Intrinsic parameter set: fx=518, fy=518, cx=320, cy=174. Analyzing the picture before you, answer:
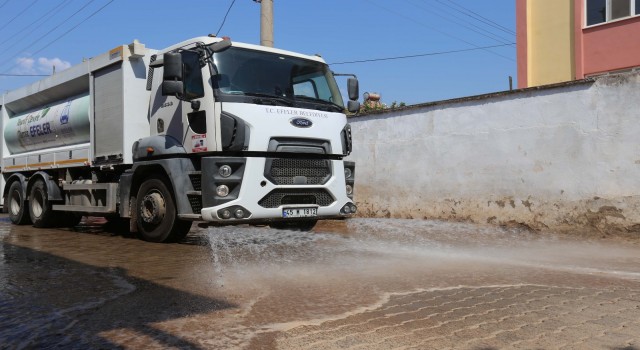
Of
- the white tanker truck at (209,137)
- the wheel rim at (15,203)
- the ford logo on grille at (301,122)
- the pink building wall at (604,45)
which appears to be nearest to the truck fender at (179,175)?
the white tanker truck at (209,137)

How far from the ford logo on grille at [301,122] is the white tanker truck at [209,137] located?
2 cm

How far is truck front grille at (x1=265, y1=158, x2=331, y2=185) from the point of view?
703 centimetres

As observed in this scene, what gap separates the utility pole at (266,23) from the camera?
492 inches

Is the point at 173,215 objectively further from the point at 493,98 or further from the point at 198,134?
the point at 493,98

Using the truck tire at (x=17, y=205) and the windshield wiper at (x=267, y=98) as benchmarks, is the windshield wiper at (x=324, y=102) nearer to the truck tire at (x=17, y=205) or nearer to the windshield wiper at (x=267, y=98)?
the windshield wiper at (x=267, y=98)

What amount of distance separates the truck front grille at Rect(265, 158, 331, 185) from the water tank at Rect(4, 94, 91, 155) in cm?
435

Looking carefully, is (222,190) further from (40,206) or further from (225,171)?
(40,206)

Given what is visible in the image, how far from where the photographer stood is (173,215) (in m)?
7.46

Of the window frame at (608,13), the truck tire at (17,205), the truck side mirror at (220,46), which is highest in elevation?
the window frame at (608,13)

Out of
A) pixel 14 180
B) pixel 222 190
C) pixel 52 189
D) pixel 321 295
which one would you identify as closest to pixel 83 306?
pixel 321 295

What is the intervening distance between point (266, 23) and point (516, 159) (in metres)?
6.70

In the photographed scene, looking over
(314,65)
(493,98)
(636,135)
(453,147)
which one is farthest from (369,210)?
(636,135)

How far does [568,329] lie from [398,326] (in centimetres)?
117

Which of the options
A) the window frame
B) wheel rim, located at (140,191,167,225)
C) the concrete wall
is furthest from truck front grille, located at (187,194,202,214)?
the window frame
